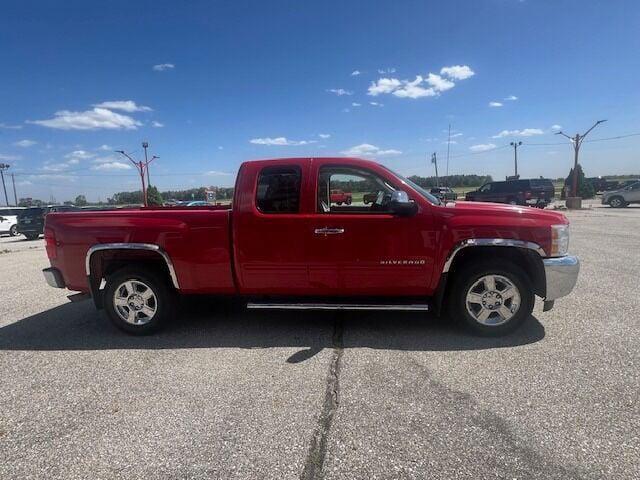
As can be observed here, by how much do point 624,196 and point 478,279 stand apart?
3024cm

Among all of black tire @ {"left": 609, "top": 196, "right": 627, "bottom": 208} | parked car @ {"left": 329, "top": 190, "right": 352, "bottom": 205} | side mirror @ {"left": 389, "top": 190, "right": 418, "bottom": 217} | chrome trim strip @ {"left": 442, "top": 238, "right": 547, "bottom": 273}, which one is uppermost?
parked car @ {"left": 329, "top": 190, "right": 352, "bottom": 205}

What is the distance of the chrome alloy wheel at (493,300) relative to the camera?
4086 mm

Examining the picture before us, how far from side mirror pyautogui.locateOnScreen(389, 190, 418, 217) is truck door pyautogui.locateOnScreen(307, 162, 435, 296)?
0.06 metres

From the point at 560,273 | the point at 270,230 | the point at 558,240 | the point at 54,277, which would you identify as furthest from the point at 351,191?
the point at 54,277

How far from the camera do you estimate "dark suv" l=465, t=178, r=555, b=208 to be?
25.9 metres

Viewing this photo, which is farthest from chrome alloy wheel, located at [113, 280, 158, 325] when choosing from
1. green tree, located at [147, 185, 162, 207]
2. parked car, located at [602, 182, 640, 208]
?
green tree, located at [147, 185, 162, 207]

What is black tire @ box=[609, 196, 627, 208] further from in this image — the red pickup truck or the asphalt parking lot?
the red pickup truck

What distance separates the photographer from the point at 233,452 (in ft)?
8.09

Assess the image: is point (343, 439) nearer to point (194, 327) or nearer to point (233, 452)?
point (233, 452)

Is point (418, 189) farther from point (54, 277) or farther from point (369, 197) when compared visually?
point (54, 277)

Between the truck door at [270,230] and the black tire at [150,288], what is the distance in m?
0.88

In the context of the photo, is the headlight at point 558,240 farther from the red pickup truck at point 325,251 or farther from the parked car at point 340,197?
the parked car at point 340,197

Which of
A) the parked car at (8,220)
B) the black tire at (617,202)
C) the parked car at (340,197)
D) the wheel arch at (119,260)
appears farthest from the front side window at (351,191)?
the black tire at (617,202)

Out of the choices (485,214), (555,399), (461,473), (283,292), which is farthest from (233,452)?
(485,214)
